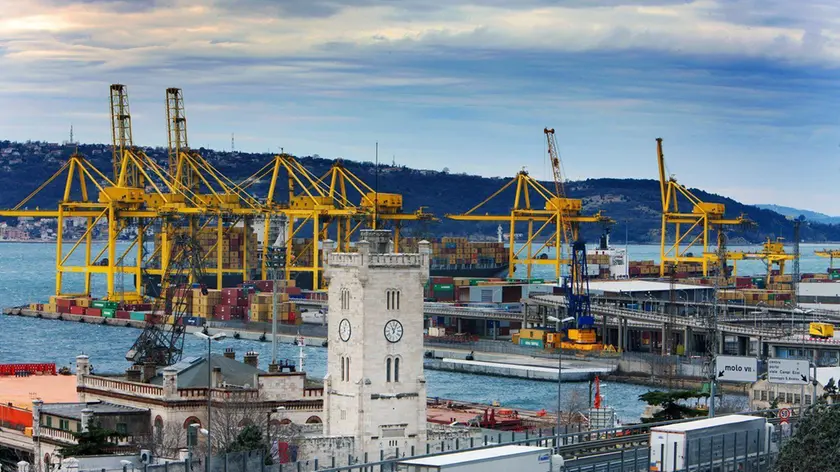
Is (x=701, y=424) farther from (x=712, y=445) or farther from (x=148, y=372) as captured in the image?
(x=148, y=372)

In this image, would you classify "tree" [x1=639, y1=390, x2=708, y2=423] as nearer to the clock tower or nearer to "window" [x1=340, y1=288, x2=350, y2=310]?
the clock tower

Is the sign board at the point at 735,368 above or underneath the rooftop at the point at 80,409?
above

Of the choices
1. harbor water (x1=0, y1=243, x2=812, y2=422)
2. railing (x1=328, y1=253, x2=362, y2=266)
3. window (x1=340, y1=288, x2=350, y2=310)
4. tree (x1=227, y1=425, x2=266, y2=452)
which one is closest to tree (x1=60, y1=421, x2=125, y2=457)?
tree (x1=227, y1=425, x2=266, y2=452)

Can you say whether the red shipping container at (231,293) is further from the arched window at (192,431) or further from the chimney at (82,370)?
the arched window at (192,431)

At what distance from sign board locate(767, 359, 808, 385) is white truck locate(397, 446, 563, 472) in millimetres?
12810

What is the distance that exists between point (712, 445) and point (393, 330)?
366 inches

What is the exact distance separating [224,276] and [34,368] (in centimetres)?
9552

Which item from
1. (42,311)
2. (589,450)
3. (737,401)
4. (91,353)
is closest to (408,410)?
(589,450)

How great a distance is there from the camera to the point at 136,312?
133750 millimetres

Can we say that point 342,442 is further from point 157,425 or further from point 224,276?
point 224,276

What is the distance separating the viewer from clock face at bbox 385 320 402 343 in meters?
40.2

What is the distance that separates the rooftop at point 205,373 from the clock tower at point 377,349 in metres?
6.22

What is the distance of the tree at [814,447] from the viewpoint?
32219 millimetres

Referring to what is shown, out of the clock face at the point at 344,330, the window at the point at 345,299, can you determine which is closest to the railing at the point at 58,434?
the clock face at the point at 344,330
